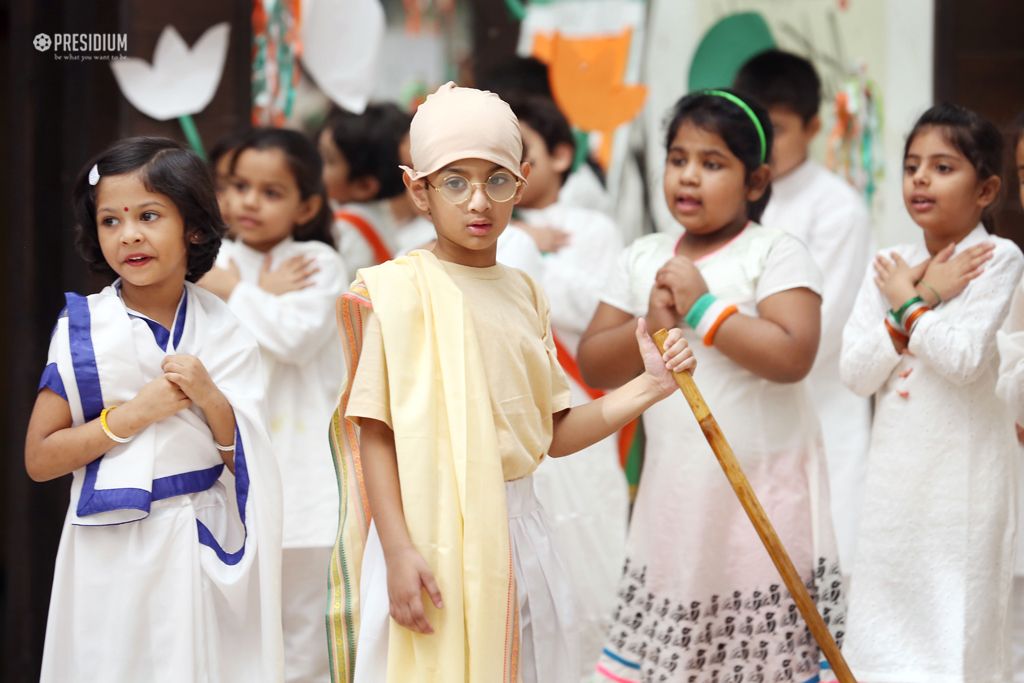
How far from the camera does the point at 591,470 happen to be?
411cm

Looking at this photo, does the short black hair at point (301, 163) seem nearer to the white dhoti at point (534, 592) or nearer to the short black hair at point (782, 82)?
the short black hair at point (782, 82)

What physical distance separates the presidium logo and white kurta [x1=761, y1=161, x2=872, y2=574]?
212cm

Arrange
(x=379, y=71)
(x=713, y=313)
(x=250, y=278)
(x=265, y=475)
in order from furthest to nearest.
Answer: (x=379, y=71) → (x=250, y=278) → (x=713, y=313) → (x=265, y=475)

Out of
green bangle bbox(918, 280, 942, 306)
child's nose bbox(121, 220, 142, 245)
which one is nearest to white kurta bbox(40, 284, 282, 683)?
child's nose bbox(121, 220, 142, 245)

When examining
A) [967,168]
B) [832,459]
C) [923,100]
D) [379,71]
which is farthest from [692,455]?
[379,71]

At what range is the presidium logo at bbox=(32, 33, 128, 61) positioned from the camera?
4090 mm

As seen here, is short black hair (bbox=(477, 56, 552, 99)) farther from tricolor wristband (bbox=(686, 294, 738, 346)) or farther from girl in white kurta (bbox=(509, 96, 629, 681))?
tricolor wristband (bbox=(686, 294, 738, 346))

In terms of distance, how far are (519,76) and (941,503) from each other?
2446 mm

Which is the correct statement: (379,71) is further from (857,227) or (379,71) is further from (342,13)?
(857,227)

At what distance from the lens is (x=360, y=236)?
14.8 ft

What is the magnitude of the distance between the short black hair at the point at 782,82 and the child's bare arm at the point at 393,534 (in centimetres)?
237

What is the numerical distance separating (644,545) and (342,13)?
94.7 inches

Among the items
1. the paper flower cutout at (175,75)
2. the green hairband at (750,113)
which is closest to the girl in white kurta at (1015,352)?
the green hairband at (750,113)

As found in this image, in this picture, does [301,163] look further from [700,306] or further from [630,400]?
[630,400]
